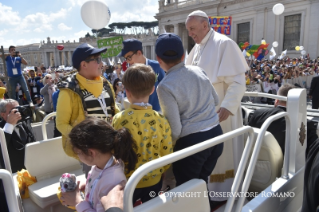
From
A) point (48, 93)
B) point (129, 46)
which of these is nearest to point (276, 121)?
point (129, 46)

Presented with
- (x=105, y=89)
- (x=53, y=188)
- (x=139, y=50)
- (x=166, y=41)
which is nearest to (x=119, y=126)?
(x=166, y=41)

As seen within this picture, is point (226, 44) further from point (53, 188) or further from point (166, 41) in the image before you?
point (53, 188)

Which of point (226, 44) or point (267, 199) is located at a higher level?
point (226, 44)

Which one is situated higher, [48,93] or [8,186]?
[8,186]

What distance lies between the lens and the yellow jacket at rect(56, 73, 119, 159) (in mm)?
2037

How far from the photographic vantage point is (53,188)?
241cm

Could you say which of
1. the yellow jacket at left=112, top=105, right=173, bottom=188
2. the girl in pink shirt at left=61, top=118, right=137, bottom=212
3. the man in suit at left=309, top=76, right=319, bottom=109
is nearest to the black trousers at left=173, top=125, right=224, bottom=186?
the yellow jacket at left=112, top=105, right=173, bottom=188

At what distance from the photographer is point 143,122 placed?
161 centimetres

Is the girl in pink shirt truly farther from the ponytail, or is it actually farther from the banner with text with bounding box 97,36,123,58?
the banner with text with bounding box 97,36,123,58

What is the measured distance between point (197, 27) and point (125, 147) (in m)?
1.74

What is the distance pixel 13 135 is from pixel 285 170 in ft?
10.3

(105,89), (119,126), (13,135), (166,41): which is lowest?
(13,135)

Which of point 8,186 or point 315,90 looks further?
point 315,90

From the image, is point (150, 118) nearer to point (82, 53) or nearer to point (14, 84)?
point (82, 53)
